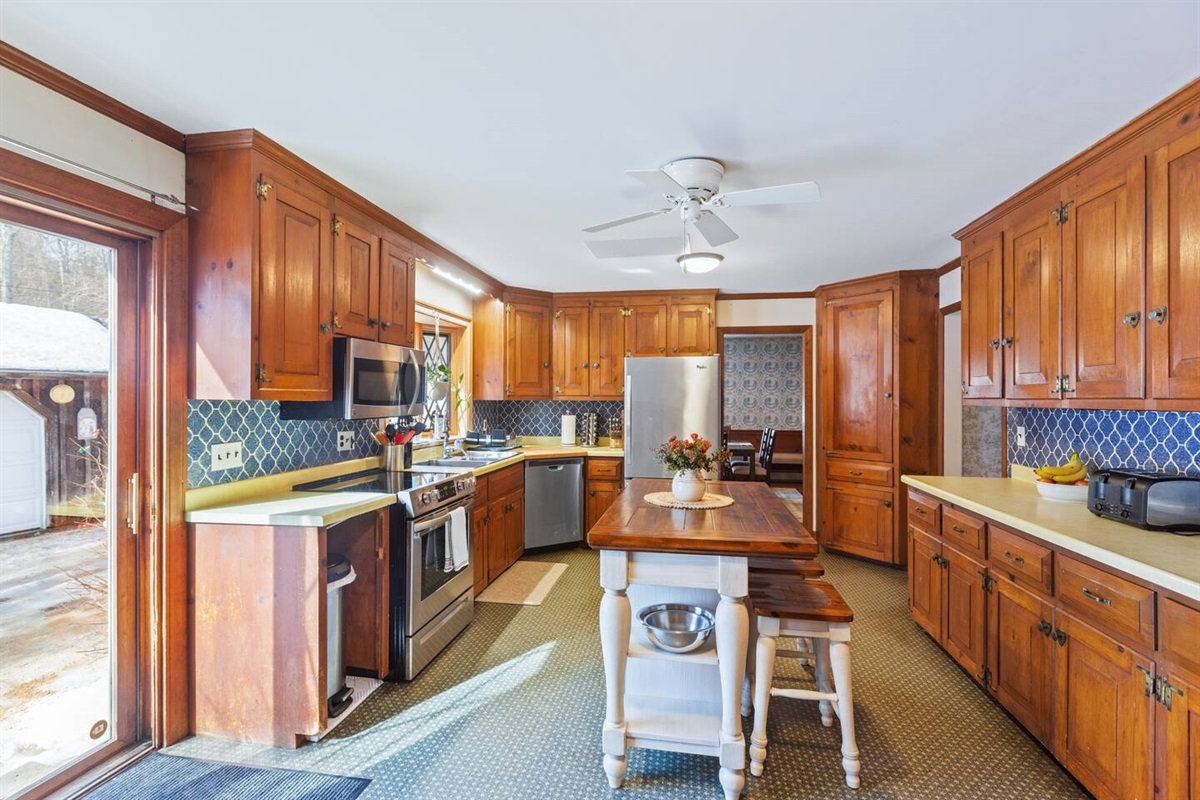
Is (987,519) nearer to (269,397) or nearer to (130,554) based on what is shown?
(269,397)

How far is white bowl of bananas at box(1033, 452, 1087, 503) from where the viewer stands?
2422 millimetres

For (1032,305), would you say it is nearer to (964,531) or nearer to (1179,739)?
(964,531)

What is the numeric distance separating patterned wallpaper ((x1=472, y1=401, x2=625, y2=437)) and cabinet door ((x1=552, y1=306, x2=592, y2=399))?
343mm

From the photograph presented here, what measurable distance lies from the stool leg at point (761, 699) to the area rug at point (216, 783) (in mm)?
1376

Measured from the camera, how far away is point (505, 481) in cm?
406

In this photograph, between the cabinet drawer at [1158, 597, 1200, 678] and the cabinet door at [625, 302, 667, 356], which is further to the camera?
the cabinet door at [625, 302, 667, 356]

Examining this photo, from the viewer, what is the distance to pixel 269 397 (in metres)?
2.18

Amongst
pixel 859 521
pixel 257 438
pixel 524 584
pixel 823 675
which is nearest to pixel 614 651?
pixel 823 675

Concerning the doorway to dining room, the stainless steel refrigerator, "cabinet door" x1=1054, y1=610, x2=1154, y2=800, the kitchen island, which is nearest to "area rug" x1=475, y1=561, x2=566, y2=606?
the stainless steel refrigerator

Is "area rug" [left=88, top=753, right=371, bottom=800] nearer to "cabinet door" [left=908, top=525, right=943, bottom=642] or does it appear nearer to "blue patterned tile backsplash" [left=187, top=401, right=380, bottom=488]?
A: "blue patterned tile backsplash" [left=187, top=401, right=380, bottom=488]

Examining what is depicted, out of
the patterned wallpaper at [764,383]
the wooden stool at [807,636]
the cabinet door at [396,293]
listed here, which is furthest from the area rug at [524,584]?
the patterned wallpaper at [764,383]

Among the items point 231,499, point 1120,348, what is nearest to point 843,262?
point 1120,348

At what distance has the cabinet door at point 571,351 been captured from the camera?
16.7 feet

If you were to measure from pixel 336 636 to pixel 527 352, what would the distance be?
3.05 m
